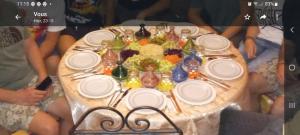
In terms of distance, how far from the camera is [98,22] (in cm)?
167

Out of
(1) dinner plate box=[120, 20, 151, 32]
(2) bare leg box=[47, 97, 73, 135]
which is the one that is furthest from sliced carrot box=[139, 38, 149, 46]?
(2) bare leg box=[47, 97, 73, 135]

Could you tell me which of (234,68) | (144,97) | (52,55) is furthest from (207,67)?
(52,55)

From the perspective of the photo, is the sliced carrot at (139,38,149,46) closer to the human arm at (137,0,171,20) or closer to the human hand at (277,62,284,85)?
the human arm at (137,0,171,20)

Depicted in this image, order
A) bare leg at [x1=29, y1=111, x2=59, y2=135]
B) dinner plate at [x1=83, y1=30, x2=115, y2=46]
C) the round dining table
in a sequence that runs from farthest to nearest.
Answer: dinner plate at [x1=83, y1=30, x2=115, y2=46] → bare leg at [x1=29, y1=111, x2=59, y2=135] → the round dining table

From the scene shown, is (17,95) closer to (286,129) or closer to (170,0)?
(170,0)

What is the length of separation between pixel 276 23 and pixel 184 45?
0.36m

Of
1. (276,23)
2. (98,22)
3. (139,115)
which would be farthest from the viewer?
(98,22)

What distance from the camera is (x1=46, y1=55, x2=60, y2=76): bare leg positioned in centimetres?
159

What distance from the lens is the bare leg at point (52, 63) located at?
5.23 ft

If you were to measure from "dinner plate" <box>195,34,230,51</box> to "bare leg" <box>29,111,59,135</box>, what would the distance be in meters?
0.67

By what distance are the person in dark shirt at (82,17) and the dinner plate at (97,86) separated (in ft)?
0.86

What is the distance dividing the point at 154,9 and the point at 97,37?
0.28m

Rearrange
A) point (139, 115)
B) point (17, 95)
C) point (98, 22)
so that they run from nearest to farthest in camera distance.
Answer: point (139, 115), point (17, 95), point (98, 22)

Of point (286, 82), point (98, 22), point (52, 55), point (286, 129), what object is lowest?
point (286, 129)
